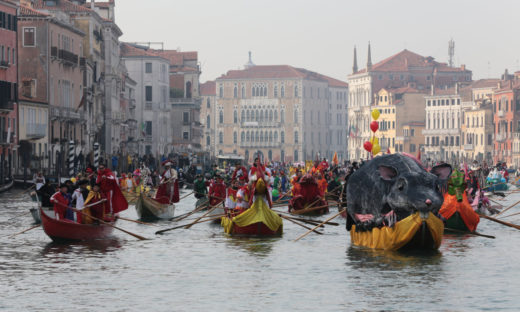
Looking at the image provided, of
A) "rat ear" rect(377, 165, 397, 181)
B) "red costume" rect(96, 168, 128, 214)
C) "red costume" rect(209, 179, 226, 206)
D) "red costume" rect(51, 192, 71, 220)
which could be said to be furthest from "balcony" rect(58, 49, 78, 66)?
"rat ear" rect(377, 165, 397, 181)

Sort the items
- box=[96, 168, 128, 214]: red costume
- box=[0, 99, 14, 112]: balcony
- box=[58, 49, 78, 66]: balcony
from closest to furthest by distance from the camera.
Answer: box=[96, 168, 128, 214]: red costume
box=[0, 99, 14, 112]: balcony
box=[58, 49, 78, 66]: balcony

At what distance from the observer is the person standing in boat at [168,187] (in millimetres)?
41847

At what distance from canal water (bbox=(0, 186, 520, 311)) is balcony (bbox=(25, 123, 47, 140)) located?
39069 mm

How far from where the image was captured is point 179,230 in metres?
36.5

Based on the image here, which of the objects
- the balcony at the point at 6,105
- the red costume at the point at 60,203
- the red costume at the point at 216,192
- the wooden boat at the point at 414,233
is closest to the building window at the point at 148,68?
the balcony at the point at 6,105

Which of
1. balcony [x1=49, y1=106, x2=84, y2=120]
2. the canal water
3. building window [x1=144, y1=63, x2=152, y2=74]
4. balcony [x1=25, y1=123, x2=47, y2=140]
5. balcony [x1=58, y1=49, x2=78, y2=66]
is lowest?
the canal water

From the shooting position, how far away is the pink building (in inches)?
2645

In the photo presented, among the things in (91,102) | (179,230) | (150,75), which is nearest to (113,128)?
(91,102)

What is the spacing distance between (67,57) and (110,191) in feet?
166

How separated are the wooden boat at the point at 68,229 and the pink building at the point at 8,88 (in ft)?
113

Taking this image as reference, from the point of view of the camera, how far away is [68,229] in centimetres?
3072

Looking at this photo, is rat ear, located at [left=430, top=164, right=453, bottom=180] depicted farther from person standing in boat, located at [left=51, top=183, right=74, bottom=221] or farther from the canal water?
person standing in boat, located at [left=51, top=183, right=74, bottom=221]

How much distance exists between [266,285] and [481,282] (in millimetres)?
4094

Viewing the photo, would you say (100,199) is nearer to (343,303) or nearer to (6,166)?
(343,303)
